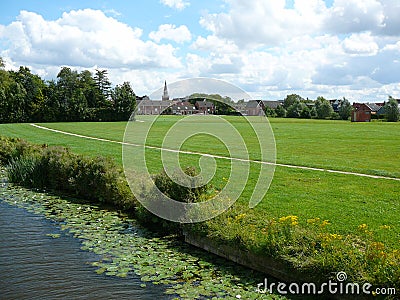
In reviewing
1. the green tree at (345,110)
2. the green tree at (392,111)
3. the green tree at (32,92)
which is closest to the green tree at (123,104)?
the green tree at (32,92)

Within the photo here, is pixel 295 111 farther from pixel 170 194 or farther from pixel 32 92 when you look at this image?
pixel 170 194

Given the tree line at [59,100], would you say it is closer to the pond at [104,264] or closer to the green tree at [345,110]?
the green tree at [345,110]

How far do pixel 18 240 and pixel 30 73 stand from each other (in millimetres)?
84656

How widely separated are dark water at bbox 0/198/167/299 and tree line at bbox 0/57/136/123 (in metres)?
67.4

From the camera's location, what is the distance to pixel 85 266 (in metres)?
8.77

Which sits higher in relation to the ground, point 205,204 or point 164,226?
point 205,204

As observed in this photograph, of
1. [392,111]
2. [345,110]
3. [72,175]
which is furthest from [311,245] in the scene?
[345,110]

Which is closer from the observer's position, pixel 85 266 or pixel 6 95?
pixel 85 266

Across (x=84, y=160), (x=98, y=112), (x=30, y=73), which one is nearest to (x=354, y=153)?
(x=84, y=160)

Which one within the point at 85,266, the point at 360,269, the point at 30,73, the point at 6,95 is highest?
the point at 30,73

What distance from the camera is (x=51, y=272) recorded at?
8.46 m

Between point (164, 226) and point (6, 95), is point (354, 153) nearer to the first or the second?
point (164, 226)

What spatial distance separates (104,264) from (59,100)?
74019mm

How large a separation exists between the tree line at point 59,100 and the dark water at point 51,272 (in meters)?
67.4
